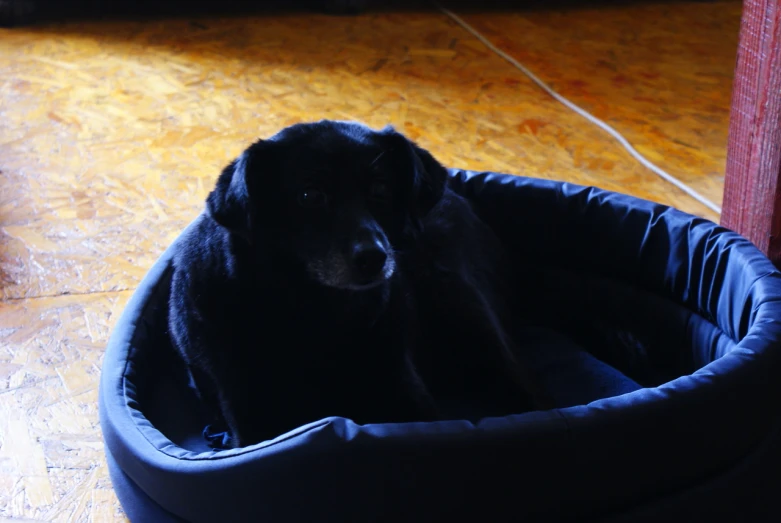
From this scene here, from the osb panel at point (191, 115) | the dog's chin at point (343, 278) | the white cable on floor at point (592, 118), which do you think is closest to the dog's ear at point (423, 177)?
the dog's chin at point (343, 278)

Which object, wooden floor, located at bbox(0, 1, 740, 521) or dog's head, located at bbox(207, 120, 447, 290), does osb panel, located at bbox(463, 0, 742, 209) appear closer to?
wooden floor, located at bbox(0, 1, 740, 521)

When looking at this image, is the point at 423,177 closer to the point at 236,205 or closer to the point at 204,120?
the point at 236,205

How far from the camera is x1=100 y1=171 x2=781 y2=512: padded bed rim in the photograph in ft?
4.45

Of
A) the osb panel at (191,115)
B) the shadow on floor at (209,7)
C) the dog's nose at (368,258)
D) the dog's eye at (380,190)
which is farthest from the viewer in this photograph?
the shadow on floor at (209,7)

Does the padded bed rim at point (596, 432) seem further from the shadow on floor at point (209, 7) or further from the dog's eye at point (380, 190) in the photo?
the shadow on floor at point (209, 7)

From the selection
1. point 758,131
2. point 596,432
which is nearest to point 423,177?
point 596,432

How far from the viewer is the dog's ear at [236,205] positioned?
1528mm

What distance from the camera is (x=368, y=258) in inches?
59.2

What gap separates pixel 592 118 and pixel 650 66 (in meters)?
0.86

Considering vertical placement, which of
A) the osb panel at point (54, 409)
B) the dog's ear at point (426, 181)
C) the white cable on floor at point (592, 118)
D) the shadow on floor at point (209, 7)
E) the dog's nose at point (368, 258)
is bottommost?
the osb panel at point (54, 409)

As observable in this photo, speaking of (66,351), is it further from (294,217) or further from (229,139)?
(229,139)

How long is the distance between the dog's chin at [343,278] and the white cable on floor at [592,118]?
167cm

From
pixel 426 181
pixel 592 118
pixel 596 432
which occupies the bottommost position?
pixel 592 118

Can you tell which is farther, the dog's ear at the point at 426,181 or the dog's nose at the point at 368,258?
the dog's ear at the point at 426,181
